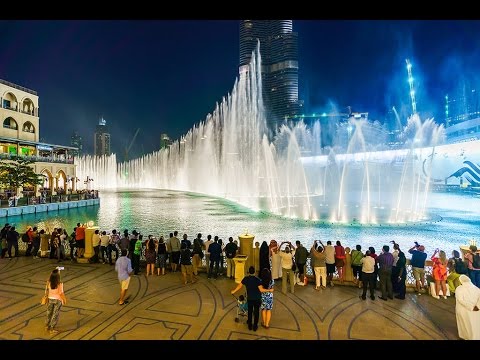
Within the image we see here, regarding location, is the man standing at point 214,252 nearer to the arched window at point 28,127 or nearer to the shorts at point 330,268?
the shorts at point 330,268

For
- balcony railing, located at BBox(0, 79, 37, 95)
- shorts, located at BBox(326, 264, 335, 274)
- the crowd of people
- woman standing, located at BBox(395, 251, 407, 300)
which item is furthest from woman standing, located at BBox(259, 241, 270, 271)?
balcony railing, located at BBox(0, 79, 37, 95)

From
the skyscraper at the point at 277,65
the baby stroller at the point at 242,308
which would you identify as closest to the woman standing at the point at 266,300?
the baby stroller at the point at 242,308

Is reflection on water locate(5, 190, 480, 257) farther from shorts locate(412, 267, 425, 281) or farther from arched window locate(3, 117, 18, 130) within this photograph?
arched window locate(3, 117, 18, 130)

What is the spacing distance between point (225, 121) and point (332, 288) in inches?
1645

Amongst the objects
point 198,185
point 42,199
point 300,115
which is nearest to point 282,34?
point 300,115

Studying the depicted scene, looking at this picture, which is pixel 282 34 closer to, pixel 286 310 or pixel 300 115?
pixel 300 115

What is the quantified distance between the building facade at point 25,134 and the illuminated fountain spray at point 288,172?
26.5 m

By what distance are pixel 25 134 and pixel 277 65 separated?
14342cm

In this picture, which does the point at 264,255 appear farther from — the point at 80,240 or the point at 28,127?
the point at 28,127

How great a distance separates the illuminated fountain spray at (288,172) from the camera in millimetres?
29172

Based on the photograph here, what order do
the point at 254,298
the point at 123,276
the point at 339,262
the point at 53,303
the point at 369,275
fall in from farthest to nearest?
the point at 339,262 → the point at 369,275 → the point at 123,276 → the point at 254,298 → the point at 53,303

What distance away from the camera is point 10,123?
136 feet

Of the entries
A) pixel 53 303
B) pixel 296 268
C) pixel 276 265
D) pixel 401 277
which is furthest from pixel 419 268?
pixel 53 303
